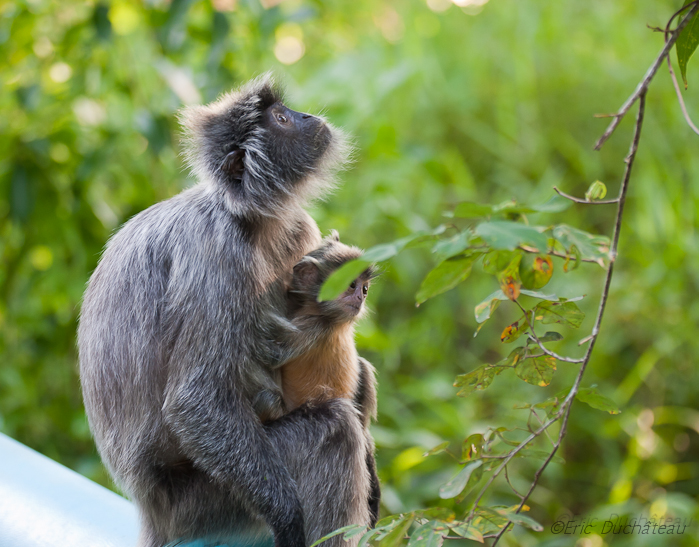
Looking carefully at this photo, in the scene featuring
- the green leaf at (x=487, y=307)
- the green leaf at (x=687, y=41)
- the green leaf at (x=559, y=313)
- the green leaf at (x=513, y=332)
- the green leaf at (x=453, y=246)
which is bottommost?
the green leaf at (x=513, y=332)

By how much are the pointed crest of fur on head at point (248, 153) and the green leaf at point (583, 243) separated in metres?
0.91

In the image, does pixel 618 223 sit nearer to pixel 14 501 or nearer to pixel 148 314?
pixel 148 314

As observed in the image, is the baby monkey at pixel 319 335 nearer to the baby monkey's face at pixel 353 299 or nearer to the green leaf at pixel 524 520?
the baby monkey's face at pixel 353 299

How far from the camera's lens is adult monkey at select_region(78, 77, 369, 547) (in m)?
1.48

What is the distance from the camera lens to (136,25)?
3.21 metres

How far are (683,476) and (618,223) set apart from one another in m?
2.98

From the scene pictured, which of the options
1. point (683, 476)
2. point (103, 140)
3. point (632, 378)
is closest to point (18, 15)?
point (103, 140)

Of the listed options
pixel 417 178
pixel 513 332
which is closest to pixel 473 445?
pixel 513 332

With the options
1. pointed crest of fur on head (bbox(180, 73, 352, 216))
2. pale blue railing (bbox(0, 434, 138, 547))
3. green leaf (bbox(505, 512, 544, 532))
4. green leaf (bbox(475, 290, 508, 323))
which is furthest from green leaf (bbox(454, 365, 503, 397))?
pale blue railing (bbox(0, 434, 138, 547))

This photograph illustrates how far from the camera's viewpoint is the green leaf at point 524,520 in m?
0.90

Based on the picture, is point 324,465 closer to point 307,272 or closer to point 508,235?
point 307,272

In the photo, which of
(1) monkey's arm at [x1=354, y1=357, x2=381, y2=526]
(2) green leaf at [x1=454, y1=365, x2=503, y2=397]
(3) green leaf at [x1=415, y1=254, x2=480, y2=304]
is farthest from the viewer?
(1) monkey's arm at [x1=354, y1=357, x2=381, y2=526]

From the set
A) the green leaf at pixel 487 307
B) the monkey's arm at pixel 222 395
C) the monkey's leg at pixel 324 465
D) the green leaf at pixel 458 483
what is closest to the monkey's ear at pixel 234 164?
the monkey's arm at pixel 222 395

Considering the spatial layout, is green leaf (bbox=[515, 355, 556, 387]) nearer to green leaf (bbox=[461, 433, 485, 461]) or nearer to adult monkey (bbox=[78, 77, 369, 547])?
green leaf (bbox=[461, 433, 485, 461])
